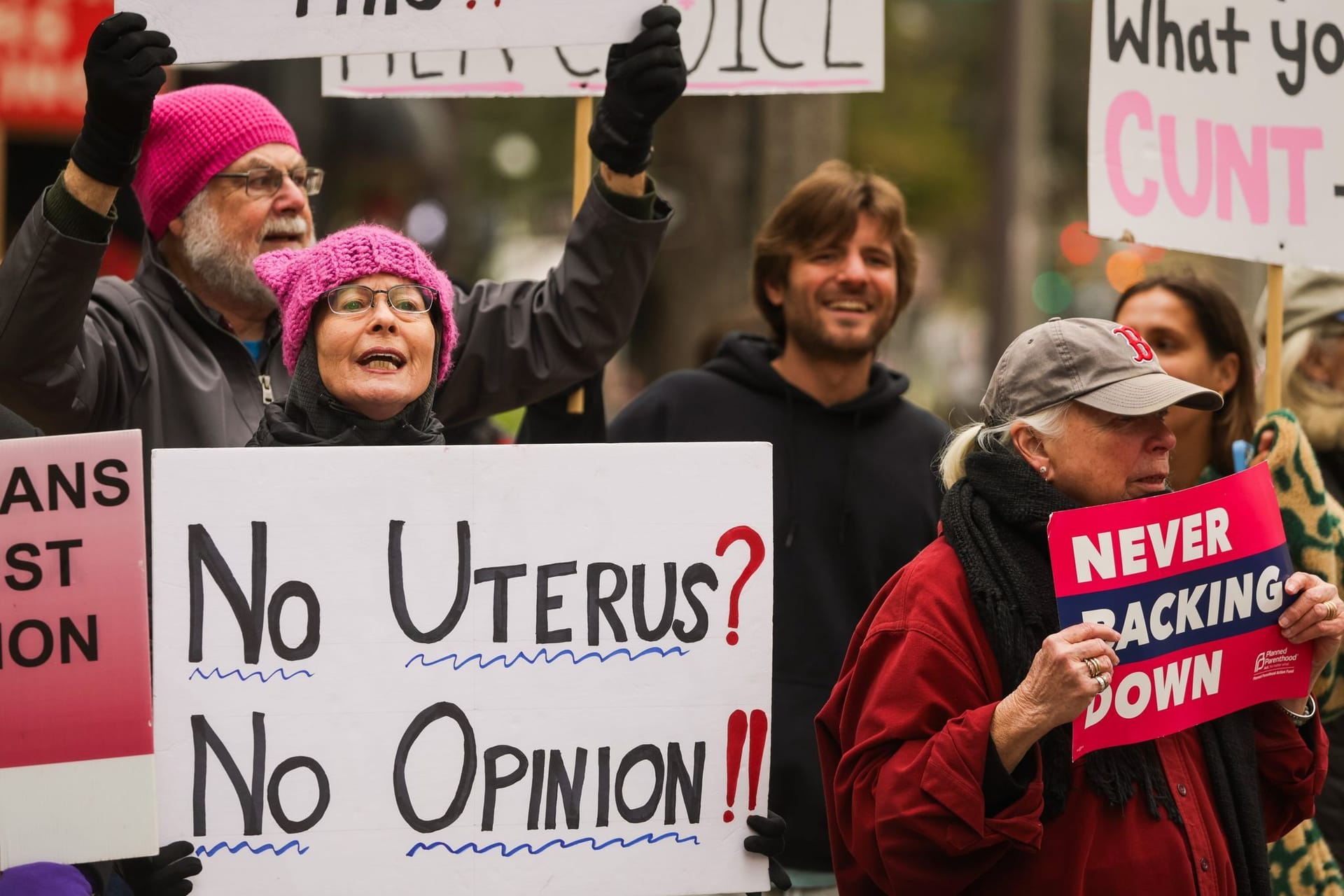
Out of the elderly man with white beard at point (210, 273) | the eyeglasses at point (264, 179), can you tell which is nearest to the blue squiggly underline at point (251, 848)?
the elderly man with white beard at point (210, 273)

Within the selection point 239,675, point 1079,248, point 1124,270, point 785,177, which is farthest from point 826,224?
point 1079,248

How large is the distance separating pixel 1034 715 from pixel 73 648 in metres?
1.51

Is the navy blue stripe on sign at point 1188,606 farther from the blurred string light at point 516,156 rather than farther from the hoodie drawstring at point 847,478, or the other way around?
the blurred string light at point 516,156

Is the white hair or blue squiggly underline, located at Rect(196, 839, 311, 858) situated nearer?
blue squiggly underline, located at Rect(196, 839, 311, 858)

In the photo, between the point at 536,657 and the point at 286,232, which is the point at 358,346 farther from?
the point at 286,232

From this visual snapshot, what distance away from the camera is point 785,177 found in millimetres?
10977

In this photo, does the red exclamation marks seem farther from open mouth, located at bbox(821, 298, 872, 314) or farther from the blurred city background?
open mouth, located at bbox(821, 298, 872, 314)

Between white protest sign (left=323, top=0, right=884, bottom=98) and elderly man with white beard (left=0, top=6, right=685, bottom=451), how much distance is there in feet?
1.76

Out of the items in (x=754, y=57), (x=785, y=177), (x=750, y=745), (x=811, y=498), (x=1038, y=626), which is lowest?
(x=750, y=745)

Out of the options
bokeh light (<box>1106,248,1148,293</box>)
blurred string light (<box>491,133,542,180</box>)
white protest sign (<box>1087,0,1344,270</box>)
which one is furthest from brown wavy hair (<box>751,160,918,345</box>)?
blurred string light (<box>491,133,542,180</box>)

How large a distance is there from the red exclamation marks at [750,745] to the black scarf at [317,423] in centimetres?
74

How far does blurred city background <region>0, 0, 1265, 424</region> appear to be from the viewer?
11086mm

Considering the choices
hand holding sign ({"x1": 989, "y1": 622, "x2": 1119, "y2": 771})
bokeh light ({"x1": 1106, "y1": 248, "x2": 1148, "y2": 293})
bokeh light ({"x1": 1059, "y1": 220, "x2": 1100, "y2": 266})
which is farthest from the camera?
bokeh light ({"x1": 1059, "y1": 220, "x2": 1100, "y2": 266})

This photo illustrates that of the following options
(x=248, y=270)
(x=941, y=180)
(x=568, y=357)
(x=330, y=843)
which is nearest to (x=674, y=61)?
(x=568, y=357)
